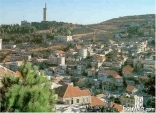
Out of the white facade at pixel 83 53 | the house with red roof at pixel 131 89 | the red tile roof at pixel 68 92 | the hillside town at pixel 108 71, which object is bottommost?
the house with red roof at pixel 131 89

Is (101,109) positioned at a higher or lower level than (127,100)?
higher

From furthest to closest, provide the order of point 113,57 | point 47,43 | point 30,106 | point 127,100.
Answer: point 47,43, point 113,57, point 127,100, point 30,106

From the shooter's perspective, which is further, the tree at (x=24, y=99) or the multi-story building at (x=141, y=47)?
the multi-story building at (x=141, y=47)

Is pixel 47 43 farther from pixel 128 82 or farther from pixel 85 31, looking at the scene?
pixel 128 82

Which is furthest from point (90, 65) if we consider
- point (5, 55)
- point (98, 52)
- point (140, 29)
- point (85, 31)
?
point (85, 31)

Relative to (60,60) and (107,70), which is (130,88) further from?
(60,60)

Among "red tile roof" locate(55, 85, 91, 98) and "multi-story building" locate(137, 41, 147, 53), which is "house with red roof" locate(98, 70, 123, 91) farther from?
"red tile roof" locate(55, 85, 91, 98)

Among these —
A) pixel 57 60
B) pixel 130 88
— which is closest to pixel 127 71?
pixel 130 88

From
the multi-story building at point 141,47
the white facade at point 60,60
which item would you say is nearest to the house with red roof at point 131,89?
the white facade at point 60,60

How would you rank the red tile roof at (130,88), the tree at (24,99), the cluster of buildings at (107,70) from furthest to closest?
the red tile roof at (130,88) < the cluster of buildings at (107,70) < the tree at (24,99)

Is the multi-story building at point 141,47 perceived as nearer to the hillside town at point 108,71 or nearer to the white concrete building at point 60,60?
the hillside town at point 108,71

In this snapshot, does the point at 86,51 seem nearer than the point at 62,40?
Yes
